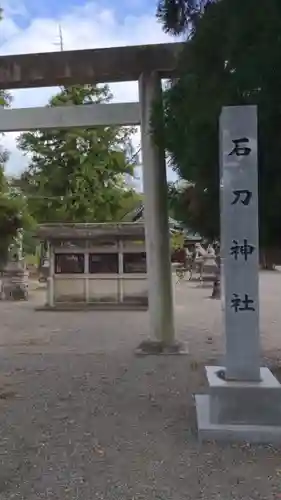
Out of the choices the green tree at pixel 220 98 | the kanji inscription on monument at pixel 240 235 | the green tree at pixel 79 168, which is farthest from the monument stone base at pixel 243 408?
the green tree at pixel 79 168

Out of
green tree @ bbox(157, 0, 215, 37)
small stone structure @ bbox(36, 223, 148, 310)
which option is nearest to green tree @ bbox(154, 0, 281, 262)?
green tree @ bbox(157, 0, 215, 37)

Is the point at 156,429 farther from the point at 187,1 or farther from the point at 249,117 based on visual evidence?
the point at 187,1

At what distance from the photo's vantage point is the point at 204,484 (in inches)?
115

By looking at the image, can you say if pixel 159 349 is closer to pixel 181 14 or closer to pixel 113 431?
pixel 113 431

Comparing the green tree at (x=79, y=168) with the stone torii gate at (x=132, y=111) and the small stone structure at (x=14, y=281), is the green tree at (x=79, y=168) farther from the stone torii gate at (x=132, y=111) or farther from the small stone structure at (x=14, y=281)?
the stone torii gate at (x=132, y=111)

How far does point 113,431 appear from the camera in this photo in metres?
3.81

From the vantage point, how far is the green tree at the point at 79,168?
53.9 feet

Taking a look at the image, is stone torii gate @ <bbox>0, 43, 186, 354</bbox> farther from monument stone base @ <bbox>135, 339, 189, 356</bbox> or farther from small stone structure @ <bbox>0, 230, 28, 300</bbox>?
small stone structure @ <bbox>0, 230, 28, 300</bbox>

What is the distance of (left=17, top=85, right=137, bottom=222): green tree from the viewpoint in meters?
16.4

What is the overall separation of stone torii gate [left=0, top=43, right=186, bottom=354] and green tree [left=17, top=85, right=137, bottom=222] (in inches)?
358

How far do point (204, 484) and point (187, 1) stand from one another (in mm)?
3713

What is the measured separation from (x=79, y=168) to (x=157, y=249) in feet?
34.2

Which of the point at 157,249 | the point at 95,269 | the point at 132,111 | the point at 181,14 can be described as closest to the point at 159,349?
the point at 157,249

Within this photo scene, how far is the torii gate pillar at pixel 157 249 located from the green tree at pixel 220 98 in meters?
1.58
